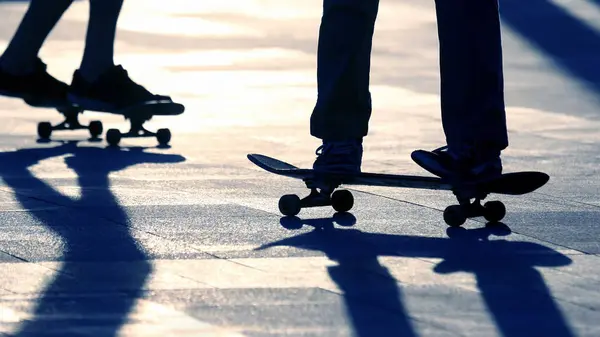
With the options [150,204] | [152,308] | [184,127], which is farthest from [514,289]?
[184,127]

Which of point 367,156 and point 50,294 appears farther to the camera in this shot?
point 367,156

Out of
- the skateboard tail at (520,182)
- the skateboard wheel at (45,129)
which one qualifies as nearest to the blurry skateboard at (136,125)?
the skateboard wheel at (45,129)

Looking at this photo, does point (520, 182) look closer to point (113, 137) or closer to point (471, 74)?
point (471, 74)

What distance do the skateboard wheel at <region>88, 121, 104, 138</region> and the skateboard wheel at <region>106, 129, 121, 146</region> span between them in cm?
36

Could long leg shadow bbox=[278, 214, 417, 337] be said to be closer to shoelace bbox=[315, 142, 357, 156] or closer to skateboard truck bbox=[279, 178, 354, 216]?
skateboard truck bbox=[279, 178, 354, 216]

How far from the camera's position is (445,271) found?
185 inches

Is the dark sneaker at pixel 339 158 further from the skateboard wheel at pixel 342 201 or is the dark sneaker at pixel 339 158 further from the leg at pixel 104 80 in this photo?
the leg at pixel 104 80

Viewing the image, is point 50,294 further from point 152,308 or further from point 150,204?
point 150,204

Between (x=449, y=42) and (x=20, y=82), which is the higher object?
(x=449, y=42)

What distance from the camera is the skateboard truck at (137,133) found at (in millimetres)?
8547

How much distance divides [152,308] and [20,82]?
506cm

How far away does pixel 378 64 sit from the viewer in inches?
473

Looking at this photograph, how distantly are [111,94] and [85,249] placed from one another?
3828 millimetres

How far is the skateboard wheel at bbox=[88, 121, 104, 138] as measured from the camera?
8.92 m
